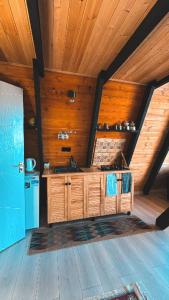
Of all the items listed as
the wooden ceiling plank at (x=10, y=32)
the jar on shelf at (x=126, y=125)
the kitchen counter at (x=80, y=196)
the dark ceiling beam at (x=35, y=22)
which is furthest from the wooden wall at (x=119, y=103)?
the wooden ceiling plank at (x=10, y=32)

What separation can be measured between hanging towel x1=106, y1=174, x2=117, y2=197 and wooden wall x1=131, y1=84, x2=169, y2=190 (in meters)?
0.95

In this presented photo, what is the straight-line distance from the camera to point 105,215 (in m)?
3.08

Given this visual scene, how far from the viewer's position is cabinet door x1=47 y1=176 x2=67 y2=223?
258 centimetres

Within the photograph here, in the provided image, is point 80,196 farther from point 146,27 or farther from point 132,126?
point 146,27

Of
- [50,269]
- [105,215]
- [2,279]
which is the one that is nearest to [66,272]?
[50,269]

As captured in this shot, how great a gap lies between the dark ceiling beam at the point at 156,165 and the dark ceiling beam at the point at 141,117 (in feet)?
2.78

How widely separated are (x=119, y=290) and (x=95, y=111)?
236 centimetres

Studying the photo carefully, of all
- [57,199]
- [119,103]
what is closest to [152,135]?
[119,103]

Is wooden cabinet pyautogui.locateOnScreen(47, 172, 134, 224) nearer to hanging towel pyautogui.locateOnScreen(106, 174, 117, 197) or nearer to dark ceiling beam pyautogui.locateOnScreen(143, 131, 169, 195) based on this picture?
hanging towel pyautogui.locateOnScreen(106, 174, 117, 197)

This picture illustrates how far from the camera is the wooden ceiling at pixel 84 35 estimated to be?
1343mm

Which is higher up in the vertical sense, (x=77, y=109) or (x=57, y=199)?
(x=77, y=109)

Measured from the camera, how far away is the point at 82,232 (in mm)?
2535

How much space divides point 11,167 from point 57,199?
3.14 feet

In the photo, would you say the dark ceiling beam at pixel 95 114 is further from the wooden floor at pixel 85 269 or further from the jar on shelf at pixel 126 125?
the wooden floor at pixel 85 269
